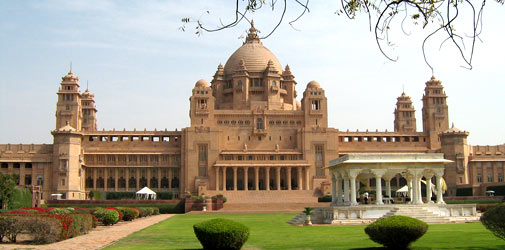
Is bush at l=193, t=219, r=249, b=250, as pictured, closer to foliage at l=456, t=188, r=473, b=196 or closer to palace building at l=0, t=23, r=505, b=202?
palace building at l=0, t=23, r=505, b=202

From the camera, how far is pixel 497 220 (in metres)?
17.1

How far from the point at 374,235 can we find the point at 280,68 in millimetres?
75526

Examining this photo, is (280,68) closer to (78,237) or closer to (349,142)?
(349,142)

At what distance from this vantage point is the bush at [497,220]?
1700cm

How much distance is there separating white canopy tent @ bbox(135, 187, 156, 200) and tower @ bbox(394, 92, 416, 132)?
166ft

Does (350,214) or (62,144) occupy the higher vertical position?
(62,144)

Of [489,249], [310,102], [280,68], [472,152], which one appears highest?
[280,68]

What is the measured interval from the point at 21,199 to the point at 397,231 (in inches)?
1637

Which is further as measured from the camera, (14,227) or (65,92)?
(65,92)

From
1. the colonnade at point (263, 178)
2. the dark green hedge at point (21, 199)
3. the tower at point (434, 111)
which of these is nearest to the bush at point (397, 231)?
the dark green hedge at point (21, 199)

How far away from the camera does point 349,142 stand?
3351 inches

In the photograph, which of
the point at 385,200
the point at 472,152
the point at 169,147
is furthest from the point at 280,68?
the point at 385,200

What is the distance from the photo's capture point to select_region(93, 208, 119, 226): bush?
34.0 m

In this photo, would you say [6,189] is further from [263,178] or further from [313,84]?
[313,84]
